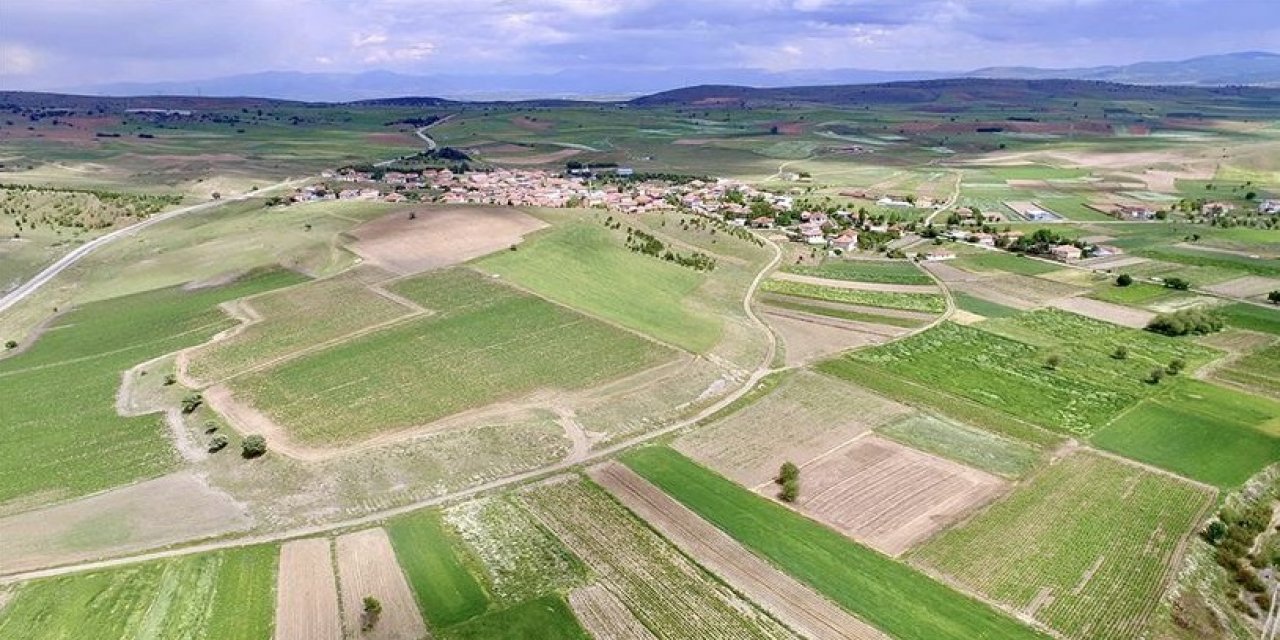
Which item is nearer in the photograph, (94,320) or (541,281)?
(94,320)

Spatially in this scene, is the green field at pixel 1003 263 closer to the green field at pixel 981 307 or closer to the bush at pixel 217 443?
the green field at pixel 981 307

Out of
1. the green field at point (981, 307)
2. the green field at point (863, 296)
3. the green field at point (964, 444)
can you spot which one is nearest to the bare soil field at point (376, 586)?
the green field at point (964, 444)

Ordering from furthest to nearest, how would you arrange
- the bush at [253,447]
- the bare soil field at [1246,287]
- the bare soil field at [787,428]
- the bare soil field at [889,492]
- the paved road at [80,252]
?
the bare soil field at [1246,287] < the paved road at [80,252] < the bare soil field at [787,428] < the bush at [253,447] < the bare soil field at [889,492]

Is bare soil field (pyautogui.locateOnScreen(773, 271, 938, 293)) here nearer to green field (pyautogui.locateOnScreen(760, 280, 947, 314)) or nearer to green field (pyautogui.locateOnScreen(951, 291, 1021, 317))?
green field (pyautogui.locateOnScreen(760, 280, 947, 314))

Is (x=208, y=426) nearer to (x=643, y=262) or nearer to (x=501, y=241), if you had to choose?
(x=501, y=241)

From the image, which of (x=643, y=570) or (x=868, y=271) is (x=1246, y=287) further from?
(x=643, y=570)

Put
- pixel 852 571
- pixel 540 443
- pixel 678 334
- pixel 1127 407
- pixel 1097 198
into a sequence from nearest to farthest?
pixel 852 571 → pixel 540 443 → pixel 1127 407 → pixel 678 334 → pixel 1097 198

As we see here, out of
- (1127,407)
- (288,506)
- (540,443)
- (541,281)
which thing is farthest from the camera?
(541,281)

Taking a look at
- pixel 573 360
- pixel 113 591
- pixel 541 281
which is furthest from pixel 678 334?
pixel 113 591
